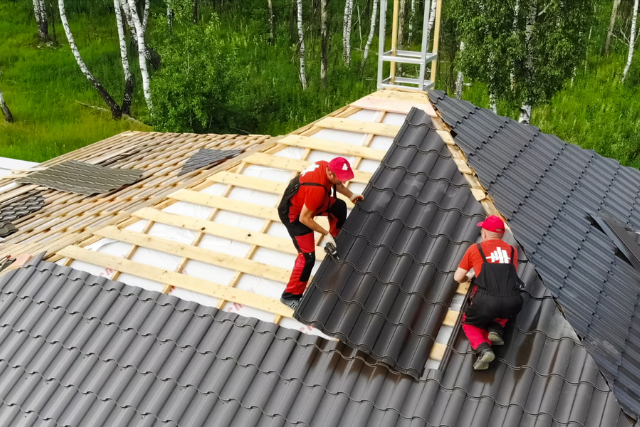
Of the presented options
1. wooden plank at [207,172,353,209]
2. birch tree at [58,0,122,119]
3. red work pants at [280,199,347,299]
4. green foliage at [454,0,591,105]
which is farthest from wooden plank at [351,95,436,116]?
birch tree at [58,0,122,119]

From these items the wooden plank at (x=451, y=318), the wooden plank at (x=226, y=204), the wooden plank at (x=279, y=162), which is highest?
the wooden plank at (x=279, y=162)

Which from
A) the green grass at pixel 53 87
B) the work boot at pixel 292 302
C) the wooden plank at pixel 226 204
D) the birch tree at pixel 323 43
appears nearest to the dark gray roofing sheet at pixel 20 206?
the wooden plank at pixel 226 204

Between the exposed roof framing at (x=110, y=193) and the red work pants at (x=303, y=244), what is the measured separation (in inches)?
96.2

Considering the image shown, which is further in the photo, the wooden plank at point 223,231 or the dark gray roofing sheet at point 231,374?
the wooden plank at point 223,231

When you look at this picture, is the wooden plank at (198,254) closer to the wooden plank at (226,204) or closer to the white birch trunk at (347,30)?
the wooden plank at (226,204)

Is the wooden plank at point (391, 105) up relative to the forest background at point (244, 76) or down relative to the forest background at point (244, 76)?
up

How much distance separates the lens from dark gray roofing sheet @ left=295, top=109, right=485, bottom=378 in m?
5.05

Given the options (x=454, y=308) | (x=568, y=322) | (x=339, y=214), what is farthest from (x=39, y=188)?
(x=568, y=322)

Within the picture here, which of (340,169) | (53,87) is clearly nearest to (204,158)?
(340,169)

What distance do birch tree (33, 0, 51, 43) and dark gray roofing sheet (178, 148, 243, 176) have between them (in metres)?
22.3

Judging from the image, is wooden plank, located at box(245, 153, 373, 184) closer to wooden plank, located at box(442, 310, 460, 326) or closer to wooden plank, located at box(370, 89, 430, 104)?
wooden plank, located at box(370, 89, 430, 104)

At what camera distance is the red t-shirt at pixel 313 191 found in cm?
501

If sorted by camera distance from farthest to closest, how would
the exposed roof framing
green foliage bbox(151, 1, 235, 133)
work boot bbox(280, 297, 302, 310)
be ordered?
1. green foliage bbox(151, 1, 235, 133)
2. the exposed roof framing
3. work boot bbox(280, 297, 302, 310)

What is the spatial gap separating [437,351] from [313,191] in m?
1.85
